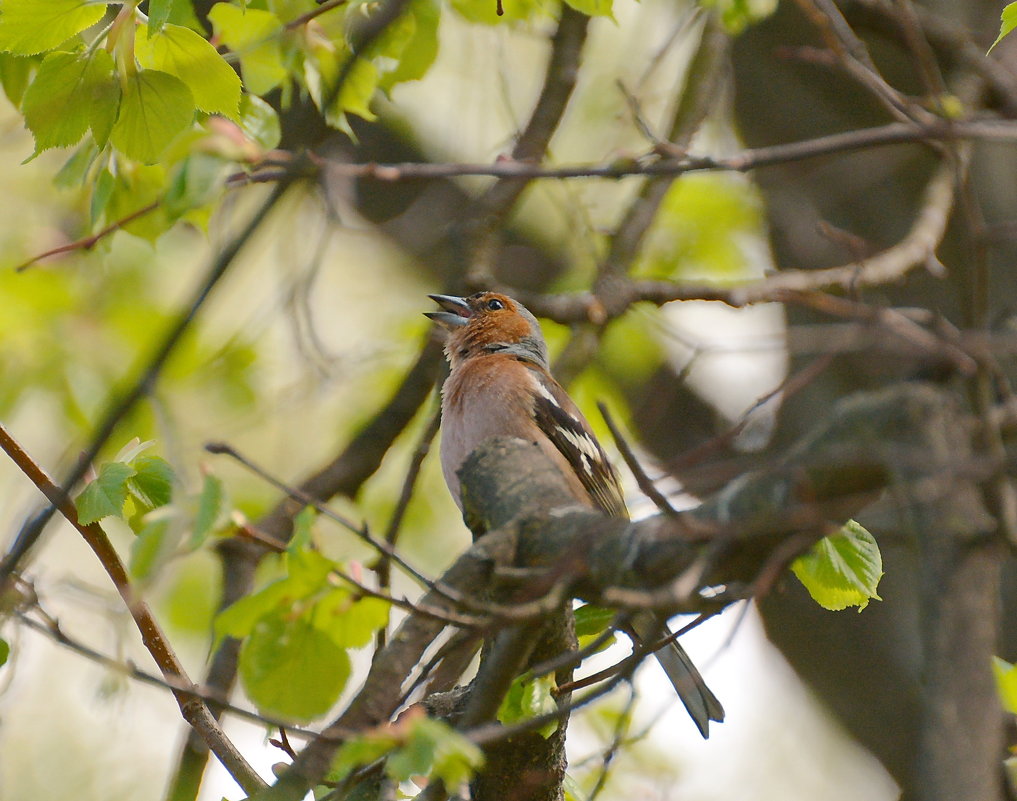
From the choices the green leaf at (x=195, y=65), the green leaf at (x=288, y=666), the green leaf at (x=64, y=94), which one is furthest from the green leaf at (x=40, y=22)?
the green leaf at (x=288, y=666)

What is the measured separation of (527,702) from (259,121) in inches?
86.3

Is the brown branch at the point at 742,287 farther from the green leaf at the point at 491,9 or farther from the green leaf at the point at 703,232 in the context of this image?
the green leaf at the point at 703,232

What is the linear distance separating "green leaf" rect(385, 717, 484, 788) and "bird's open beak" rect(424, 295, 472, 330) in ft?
14.8

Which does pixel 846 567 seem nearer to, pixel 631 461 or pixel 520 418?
pixel 631 461

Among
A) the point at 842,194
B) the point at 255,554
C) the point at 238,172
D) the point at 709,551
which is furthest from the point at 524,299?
the point at 709,551

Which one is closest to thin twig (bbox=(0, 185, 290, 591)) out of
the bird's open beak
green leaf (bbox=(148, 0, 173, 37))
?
green leaf (bbox=(148, 0, 173, 37))

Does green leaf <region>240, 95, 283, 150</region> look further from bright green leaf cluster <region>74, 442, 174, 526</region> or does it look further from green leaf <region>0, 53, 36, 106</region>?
bright green leaf cluster <region>74, 442, 174, 526</region>

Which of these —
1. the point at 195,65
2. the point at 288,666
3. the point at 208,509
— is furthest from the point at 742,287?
the point at 208,509

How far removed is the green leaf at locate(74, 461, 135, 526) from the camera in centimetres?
275

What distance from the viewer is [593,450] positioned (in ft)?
17.7

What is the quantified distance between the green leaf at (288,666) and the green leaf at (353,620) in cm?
2

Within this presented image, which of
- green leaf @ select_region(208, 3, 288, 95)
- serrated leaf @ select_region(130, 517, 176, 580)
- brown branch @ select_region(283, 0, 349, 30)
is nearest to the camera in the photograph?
serrated leaf @ select_region(130, 517, 176, 580)

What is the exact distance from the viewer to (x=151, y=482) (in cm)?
294

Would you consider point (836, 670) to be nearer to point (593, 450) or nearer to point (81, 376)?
point (593, 450)
